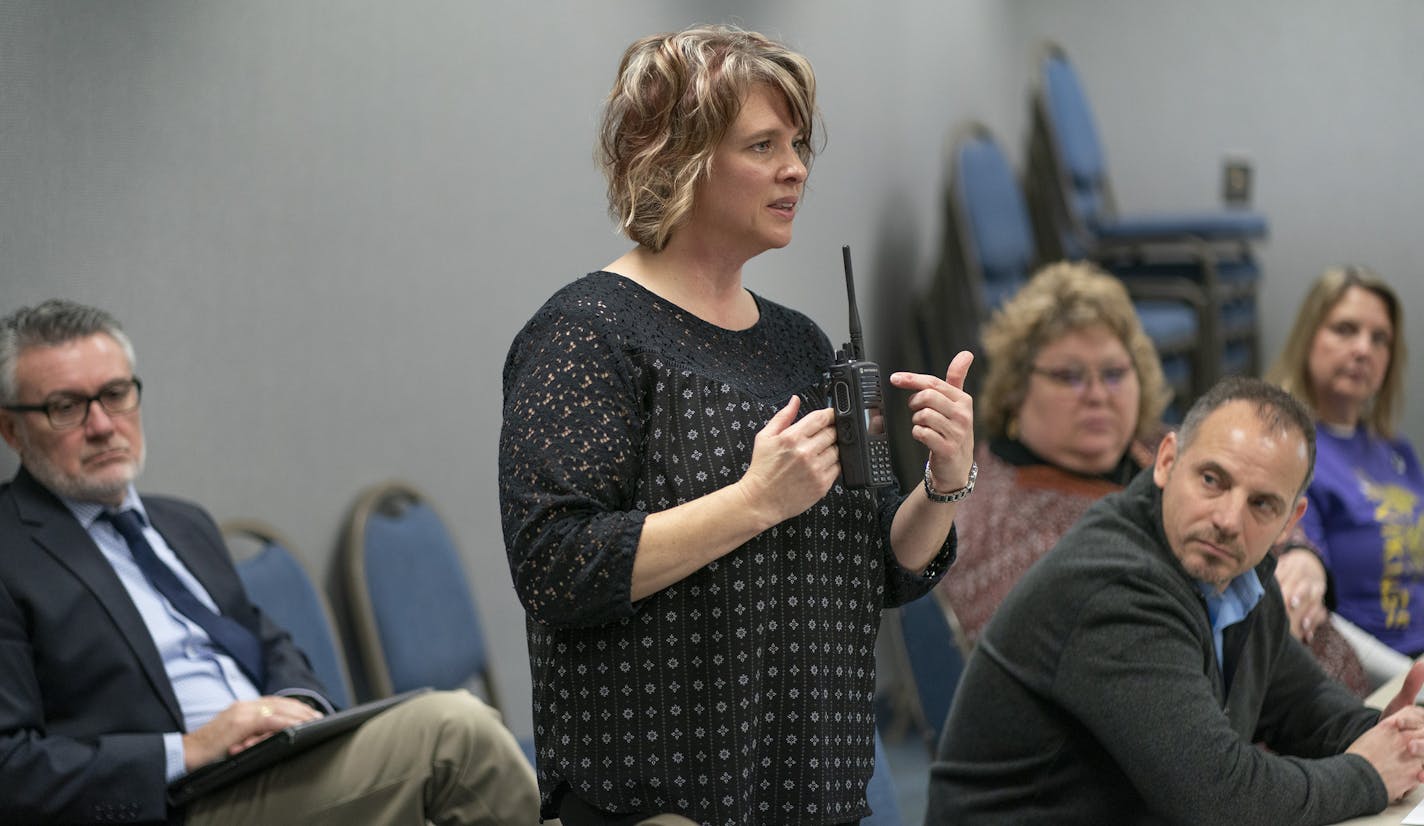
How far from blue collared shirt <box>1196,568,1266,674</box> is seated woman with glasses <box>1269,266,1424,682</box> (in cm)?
99

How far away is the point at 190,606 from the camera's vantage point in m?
2.35

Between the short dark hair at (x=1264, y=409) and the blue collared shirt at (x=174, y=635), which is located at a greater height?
the short dark hair at (x=1264, y=409)

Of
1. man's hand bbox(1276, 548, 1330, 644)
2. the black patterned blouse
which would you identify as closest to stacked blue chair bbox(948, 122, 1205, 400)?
man's hand bbox(1276, 548, 1330, 644)

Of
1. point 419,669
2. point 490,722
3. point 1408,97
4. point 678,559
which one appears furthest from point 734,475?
point 1408,97

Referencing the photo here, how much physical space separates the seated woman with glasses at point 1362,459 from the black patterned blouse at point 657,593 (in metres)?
1.71

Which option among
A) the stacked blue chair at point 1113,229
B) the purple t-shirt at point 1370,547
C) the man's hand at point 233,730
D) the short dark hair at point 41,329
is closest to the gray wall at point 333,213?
the short dark hair at point 41,329

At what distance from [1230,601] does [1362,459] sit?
162cm

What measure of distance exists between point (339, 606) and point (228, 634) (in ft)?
1.95

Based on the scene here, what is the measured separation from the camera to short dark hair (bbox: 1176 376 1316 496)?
1989 millimetres

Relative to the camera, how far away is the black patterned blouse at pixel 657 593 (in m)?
1.48

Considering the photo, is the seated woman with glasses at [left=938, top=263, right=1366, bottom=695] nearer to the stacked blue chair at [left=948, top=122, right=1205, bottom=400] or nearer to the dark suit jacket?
the dark suit jacket

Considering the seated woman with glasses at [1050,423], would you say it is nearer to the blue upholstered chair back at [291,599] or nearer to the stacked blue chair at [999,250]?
the blue upholstered chair back at [291,599]

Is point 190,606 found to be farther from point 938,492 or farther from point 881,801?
point 938,492

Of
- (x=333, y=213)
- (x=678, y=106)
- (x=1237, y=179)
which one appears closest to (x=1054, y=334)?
(x=333, y=213)
